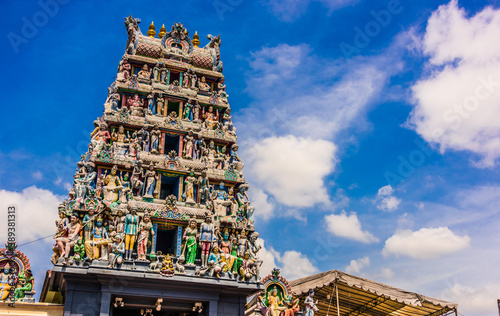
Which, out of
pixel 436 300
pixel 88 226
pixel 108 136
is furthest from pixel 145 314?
pixel 436 300

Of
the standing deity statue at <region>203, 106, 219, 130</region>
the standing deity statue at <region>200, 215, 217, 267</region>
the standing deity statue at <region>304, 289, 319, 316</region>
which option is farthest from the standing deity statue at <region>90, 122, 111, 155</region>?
the standing deity statue at <region>304, 289, 319, 316</region>

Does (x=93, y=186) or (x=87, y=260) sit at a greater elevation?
(x=93, y=186)

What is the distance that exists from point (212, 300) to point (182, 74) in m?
14.9

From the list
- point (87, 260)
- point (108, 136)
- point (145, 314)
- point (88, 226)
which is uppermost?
point (108, 136)

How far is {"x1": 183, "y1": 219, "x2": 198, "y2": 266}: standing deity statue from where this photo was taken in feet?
80.7

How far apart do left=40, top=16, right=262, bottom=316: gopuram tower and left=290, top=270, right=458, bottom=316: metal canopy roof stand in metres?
3.37

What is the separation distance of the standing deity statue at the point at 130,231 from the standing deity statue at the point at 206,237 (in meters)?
3.42

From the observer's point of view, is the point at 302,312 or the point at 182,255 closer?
the point at 182,255

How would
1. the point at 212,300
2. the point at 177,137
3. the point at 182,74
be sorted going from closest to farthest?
the point at 212,300 → the point at 177,137 → the point at 182,74

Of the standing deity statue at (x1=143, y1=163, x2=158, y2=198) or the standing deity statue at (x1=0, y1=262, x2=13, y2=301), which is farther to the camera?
the standing deity statue at (x1=143, y1=163, x2=158, y2=198)

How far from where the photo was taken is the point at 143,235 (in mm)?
24141

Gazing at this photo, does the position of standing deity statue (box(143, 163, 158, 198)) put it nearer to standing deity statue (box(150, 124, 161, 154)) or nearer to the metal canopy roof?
standing deity statue (box(150, 124, 161, 154))

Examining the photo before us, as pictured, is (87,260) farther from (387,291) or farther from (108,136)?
(387,291)

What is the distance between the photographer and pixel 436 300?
2441cm
